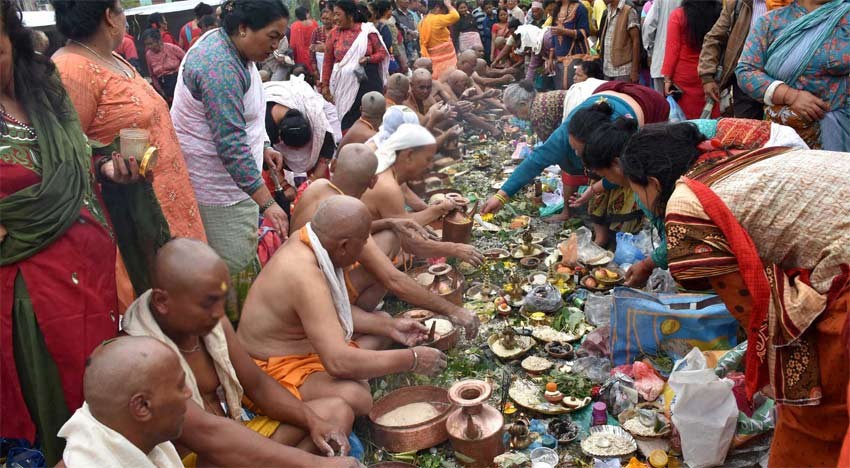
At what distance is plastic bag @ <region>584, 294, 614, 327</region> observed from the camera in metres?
4.01

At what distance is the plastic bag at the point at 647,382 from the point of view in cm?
325

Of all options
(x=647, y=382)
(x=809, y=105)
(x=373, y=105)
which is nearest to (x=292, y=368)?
(x=647, y=382)

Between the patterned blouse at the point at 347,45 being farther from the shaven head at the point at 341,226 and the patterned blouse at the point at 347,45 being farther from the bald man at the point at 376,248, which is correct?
the shaven head at the point at 341,226

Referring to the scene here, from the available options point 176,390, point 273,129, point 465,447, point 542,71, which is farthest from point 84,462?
point 542,71

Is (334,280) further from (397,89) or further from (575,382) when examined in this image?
(397,89)

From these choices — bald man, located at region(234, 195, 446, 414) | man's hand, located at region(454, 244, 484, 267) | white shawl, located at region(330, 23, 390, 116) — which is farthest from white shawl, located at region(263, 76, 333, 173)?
bald man, located at region(234, 195, 446, 414)

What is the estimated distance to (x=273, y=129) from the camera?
5.18 meters

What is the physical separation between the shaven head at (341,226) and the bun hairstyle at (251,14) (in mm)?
1053

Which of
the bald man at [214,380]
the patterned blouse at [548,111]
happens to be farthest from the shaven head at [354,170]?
the patterned blouse at [548,111]

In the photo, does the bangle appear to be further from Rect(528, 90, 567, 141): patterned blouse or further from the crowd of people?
Rect(528, 90, 567, 141): patterned blouse

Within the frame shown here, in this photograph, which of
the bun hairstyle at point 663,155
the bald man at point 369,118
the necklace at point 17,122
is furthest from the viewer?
the bald man at point 369,118

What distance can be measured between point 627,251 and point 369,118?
2566 mm

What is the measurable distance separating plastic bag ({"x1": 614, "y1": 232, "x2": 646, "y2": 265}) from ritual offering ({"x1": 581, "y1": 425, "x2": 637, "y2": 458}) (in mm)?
1829

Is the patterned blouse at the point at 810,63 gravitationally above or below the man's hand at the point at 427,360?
above
